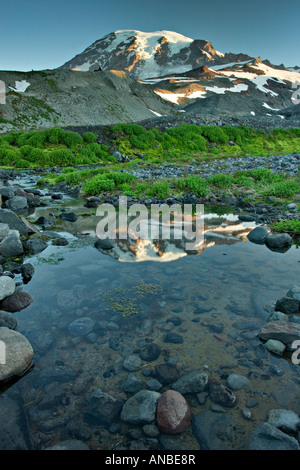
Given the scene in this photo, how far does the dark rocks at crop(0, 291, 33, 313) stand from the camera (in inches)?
162

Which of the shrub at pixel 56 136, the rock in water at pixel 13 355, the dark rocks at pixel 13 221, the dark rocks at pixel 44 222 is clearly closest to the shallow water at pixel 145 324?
the rock in water at pixel 13 355

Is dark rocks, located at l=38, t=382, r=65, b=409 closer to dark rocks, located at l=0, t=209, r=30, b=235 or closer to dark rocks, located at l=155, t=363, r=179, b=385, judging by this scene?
dark rocks, located at l=155, t=363, r=179, b=385

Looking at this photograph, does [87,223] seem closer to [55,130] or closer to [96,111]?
[55,130]

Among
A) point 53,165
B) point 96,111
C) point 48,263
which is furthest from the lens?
point 96,111

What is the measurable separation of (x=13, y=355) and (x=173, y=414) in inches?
65.9

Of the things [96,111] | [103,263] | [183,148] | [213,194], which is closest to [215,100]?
[96,111]

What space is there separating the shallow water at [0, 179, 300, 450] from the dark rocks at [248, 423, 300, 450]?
9cm

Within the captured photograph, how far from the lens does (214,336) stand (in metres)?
3.58

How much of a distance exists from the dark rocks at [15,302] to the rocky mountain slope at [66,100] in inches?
1664

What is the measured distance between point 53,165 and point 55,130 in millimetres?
3975

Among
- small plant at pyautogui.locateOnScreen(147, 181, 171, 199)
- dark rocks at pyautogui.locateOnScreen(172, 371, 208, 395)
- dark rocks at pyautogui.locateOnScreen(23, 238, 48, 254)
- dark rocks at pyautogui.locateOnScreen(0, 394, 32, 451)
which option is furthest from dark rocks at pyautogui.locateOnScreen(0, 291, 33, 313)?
small plant at pyautogui.locateOnScreen(147, 181, 171, 199)

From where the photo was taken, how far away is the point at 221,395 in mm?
2719

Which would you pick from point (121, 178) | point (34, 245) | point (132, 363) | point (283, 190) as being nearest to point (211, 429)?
point (132, 363)

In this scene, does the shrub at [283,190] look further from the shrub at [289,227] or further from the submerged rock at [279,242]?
the submerged rock at [279,242]
